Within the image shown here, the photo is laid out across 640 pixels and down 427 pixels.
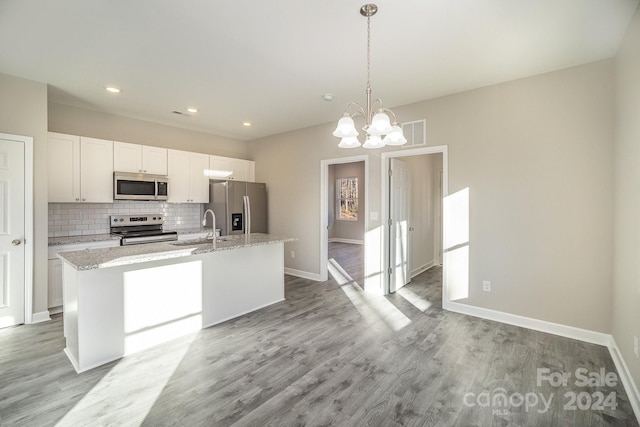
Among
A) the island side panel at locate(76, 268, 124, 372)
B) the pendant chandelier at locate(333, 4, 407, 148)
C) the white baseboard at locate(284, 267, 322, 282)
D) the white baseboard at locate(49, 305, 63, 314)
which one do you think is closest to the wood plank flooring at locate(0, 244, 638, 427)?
the island side panel at locate(76, 268, 124, 372)

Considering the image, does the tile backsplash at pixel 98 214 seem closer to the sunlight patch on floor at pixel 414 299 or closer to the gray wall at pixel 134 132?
the gray wall at pixel 134 132

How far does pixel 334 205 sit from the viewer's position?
9977 mm

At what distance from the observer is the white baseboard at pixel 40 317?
10.8 ft

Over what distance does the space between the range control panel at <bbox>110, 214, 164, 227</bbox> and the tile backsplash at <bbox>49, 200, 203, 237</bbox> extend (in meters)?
0.07

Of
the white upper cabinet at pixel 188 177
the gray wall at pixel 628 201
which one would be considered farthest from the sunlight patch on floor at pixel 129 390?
the gray wall at pixel 628 201

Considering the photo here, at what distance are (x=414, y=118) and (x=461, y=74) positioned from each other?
0.91m

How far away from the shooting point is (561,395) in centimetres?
208

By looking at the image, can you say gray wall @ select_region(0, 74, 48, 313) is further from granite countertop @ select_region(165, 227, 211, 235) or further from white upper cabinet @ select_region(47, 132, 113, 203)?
granite countertop @ select_region(165, 227, 211, 235)

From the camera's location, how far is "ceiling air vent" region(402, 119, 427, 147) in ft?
12.6

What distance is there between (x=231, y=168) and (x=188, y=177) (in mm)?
899

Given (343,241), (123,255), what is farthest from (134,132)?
(343,241)

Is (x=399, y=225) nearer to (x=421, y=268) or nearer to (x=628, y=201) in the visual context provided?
(x=421, y=268)

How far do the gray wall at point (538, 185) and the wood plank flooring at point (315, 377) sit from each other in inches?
16.9

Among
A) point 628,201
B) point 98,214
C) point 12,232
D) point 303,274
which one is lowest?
point 303,274
